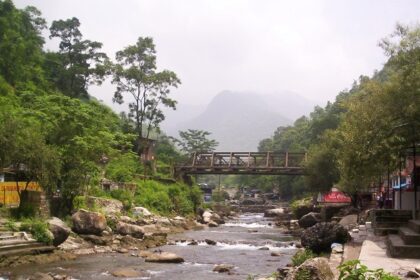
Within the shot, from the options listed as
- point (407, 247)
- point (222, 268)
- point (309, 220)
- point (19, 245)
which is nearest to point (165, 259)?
point (222, 268)

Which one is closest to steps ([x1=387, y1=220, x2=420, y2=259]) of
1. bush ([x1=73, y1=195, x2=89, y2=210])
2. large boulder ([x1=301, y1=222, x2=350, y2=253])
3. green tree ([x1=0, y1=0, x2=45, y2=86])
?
large boulder ([x1=301, y1=222, x2=350, y2=253])

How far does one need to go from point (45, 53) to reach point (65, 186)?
3955 cm

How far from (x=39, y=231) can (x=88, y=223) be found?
4.52 metres

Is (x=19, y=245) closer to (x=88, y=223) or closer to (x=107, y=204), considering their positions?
(x=88, y=223)

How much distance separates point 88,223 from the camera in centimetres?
2636

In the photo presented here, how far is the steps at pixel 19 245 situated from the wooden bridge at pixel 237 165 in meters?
34.4

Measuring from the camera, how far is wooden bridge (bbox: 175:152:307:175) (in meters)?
53.6

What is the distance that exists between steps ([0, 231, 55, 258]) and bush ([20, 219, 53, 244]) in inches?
11.4

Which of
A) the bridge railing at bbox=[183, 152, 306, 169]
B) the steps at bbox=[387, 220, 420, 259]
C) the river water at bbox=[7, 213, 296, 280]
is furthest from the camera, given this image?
the bridge railing at bbox=[183, 152, 306, 169]

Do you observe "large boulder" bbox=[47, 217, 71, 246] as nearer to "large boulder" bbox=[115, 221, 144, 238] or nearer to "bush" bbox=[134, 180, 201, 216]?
"large boulder" bbox=[115, 221, 144, 238]

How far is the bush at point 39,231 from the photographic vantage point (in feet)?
71.6

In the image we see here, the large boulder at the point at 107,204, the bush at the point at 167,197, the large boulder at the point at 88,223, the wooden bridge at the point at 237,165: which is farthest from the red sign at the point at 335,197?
the large boulder at the point at 88,223

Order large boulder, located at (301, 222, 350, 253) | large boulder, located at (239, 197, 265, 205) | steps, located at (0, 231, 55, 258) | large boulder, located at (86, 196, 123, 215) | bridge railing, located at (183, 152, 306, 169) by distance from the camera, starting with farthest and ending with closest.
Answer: large boulder, located at (239, 197, 265, 205) < bridge railing, located at (183, 152, 306, 169) < large boulder, located at (86, 196, 123, 215) < steps, located at (0, 231, 55, 258) < large boulder, located at (301, 222, 350, 253)

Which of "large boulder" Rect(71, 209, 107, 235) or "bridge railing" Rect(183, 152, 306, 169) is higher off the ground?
"bridge railing" Rect(183, 152, 306, 169)
